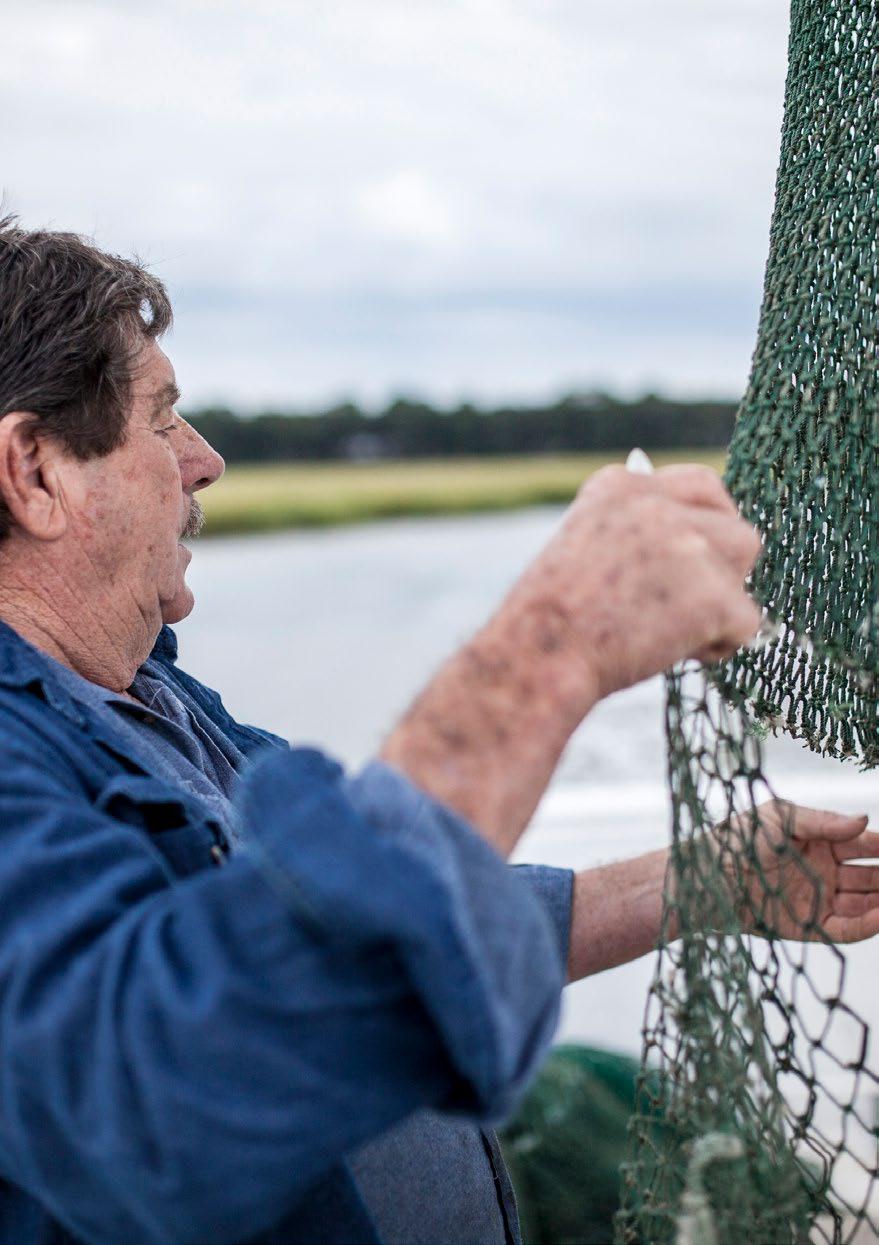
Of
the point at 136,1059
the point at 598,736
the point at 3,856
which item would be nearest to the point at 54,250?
the point at 3,856

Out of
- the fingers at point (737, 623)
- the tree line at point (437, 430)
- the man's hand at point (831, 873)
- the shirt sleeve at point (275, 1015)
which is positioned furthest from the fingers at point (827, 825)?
the tree line at point (437, 430)

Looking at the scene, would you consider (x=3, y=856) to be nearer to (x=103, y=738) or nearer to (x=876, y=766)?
(x=103, y=738)

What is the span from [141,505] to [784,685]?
24.2 inches

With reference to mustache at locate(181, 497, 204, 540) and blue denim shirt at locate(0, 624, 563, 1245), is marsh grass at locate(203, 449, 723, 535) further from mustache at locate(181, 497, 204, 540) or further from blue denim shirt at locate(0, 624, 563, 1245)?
blue denim shirt at locate(0, 624, 563, 1245)

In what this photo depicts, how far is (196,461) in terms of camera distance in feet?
4.33

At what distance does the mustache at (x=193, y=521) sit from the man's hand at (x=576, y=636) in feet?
2.15

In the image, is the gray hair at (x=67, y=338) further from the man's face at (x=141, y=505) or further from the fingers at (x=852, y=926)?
the fingers at (x=852, y=926)

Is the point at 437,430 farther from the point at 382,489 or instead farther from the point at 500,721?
the point at 500,721

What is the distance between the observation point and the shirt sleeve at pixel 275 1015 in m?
0.66

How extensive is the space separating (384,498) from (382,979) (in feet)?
23.0

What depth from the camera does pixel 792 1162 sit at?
35.7 inches

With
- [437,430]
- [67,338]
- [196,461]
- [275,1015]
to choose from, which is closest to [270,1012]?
[275,1015]

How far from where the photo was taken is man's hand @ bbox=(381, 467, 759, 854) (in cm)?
72

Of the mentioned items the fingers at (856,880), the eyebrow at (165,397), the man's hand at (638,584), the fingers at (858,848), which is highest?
the eyebrow at (165,397)
